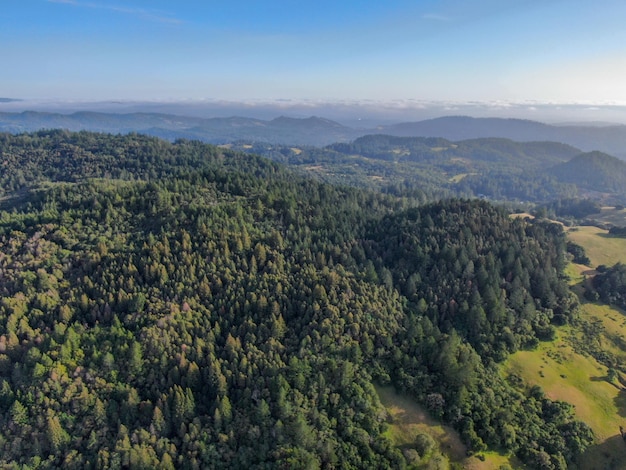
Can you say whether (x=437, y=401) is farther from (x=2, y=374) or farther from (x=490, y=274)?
(x=2, y=374)

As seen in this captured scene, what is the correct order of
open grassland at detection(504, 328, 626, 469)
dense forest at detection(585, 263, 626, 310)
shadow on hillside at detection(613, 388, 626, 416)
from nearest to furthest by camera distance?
open grassland at detection(504, 328, 626, 469) → shadow on hillside at detection(613, 388, 626, 416) → dense forest at detection(585, 263, 626, 310)

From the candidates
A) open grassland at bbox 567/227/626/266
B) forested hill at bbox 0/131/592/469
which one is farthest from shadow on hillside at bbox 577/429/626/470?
open grassland at bbox 567/227/626/266

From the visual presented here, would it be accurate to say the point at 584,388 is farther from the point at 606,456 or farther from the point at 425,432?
the point at 425,432

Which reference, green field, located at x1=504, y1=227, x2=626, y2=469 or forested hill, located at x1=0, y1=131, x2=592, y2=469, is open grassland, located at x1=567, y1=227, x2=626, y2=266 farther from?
green field, located at x1=504, y1=227, x2=626, y2=469

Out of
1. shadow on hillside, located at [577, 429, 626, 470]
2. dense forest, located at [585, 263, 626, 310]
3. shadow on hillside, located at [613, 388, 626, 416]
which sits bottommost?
shadow on hillside, located at [577, 429, 626, 470]

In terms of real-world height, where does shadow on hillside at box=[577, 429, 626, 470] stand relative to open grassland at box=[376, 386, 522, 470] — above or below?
below

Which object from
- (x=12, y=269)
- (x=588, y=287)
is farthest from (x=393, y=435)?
(x=12, y=269)

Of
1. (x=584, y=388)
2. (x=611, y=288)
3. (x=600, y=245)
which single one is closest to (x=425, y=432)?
(x=584, y=388)

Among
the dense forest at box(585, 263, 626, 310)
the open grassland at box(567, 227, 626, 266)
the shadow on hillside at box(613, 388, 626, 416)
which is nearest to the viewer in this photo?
the shadow on hillside at box(613, 388, 626, 416)
